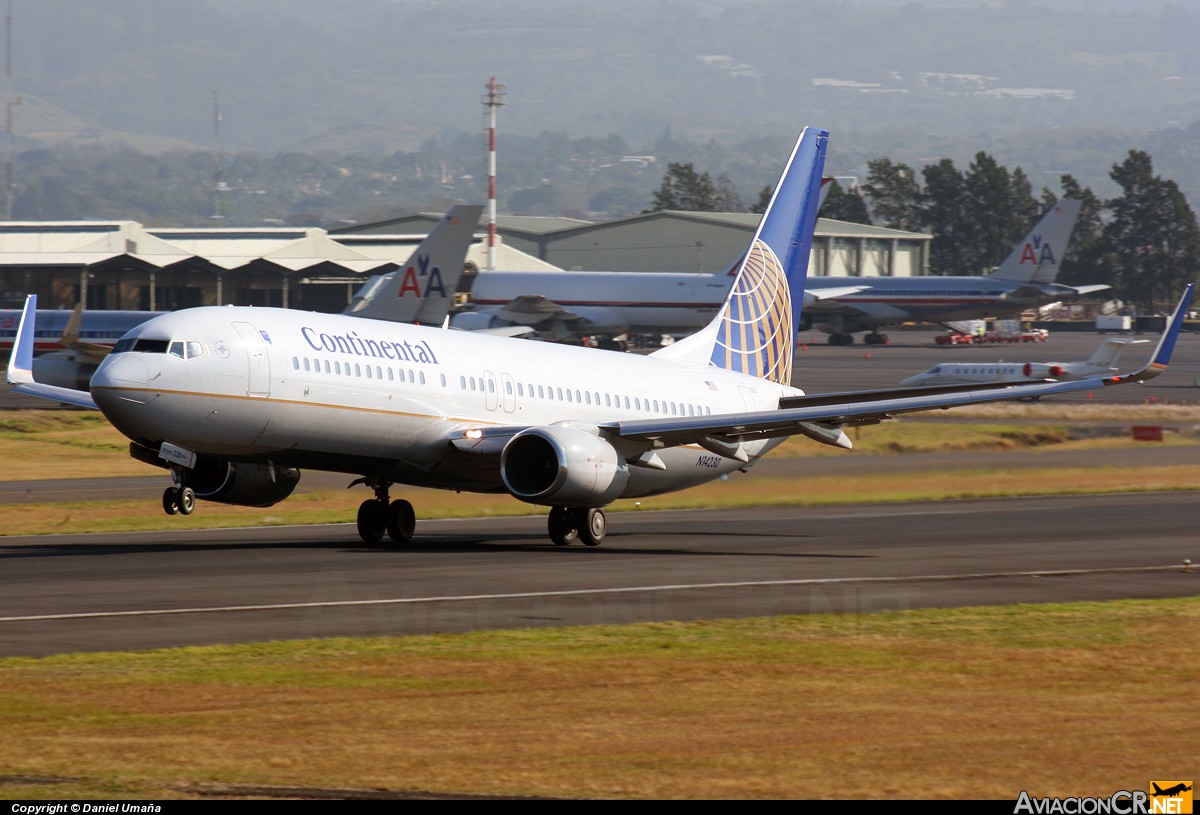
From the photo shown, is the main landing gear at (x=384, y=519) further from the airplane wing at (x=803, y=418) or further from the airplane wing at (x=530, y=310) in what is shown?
the airplane wing at (x=530, y=310)

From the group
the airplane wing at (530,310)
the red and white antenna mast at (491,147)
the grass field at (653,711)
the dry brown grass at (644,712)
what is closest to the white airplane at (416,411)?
the grass field at (653,711)

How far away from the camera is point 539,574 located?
28.0 meters

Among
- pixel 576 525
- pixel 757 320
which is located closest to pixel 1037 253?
pixel 757 320

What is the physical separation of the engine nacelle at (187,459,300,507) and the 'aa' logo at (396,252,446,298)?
33204 mm

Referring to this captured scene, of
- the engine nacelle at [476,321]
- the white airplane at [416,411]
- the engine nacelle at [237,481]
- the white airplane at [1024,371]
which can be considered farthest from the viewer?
the engine nacelle at [476,321]

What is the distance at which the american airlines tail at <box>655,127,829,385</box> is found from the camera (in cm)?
4106

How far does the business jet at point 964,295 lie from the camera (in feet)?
481

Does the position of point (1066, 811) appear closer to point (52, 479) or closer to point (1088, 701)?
point (1088, 701)

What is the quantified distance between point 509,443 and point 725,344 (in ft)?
37.6

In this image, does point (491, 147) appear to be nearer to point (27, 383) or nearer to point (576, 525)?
point (27, 383)

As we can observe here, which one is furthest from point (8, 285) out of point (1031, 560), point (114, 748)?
point (114, 748)

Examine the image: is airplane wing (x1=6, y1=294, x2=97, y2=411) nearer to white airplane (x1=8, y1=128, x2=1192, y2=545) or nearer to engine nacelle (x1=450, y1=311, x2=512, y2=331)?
white airplane (x1=8, y1=128, x2=1192, y2=545)

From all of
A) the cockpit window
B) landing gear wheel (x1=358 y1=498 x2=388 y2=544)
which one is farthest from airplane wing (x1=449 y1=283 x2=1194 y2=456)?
the cockpit window

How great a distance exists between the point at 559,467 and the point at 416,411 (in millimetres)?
3161
